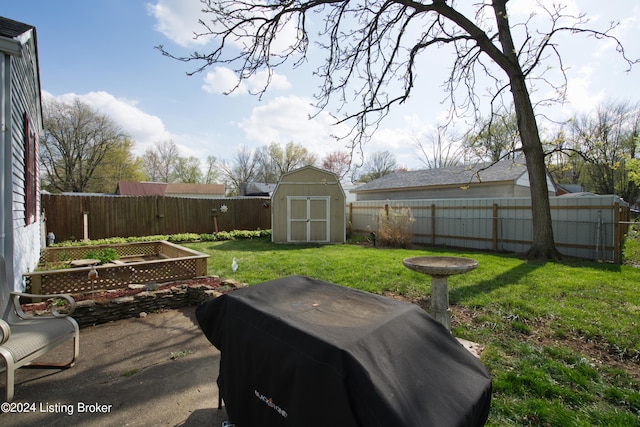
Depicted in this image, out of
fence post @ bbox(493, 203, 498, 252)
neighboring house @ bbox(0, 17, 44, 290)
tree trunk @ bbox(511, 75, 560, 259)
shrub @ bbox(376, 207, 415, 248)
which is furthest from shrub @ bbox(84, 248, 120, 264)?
fence post @ bbox(493, 203, 498, 252)

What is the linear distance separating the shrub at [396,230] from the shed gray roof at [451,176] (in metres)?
3.84

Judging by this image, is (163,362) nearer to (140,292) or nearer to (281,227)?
(140,292)

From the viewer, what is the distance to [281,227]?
12.5 m

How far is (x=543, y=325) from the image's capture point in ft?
12.5

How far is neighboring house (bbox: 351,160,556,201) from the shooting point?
1455 cm

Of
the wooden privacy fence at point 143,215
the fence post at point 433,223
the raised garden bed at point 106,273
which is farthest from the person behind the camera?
the wooden privacy fence at point 143,215

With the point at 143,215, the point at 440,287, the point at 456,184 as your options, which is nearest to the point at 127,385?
the point at 440,287

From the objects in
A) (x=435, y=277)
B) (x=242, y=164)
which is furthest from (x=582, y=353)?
(x=242, y=164)

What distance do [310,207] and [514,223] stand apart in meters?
6.98

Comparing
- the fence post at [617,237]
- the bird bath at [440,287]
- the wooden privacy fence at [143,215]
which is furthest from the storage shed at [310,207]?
the bird bath at [440,287]

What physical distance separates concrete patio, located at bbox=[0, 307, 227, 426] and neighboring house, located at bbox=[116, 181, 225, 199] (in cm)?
2847

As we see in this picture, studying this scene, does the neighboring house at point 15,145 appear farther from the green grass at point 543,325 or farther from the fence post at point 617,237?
the fence post at point 617,237

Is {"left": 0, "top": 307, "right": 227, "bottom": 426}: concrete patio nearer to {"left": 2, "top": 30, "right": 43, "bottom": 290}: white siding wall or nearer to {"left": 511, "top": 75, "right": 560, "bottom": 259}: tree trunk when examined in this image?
{"left": 2, "top": 30, "right": 43, "bottom": 290}: white siding wall

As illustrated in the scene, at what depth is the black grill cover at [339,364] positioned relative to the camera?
1187 mm
